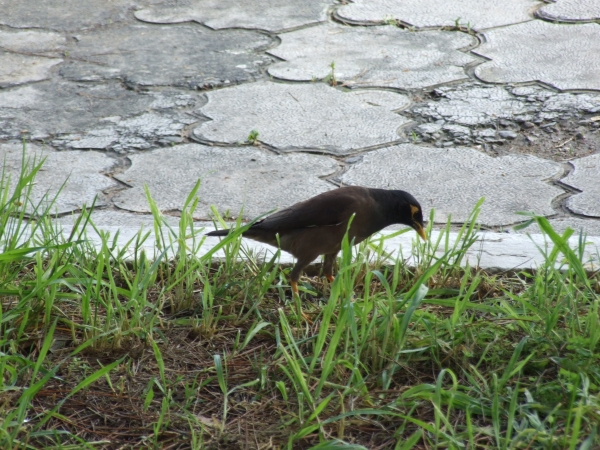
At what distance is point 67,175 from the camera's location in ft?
13.8

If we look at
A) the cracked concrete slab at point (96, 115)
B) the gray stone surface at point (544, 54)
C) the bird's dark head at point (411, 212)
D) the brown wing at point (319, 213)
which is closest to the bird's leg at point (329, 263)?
the brown wing at point (319, 213)

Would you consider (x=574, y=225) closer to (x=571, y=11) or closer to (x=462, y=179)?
(x=462, y=179)

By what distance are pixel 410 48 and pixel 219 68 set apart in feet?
4.76

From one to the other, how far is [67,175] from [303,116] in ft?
4.95

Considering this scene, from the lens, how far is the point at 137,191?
4047 mm

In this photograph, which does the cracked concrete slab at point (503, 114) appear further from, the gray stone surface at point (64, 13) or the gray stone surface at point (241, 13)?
the gray stone surface at point (64, 13)

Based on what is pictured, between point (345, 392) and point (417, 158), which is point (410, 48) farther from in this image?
point (345, 392)

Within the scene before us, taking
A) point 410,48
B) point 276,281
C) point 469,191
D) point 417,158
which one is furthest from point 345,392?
point 410,48

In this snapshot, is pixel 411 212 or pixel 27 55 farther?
pixel 27 55

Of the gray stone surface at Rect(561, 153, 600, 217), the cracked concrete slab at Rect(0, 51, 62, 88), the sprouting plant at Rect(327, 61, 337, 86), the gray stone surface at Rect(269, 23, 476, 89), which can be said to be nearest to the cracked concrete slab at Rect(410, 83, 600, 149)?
the gray stone surface at Rect(561, 153, 600, 217)

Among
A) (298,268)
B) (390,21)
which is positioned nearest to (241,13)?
(390,21)

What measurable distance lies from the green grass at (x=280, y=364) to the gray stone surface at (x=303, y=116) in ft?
6.36

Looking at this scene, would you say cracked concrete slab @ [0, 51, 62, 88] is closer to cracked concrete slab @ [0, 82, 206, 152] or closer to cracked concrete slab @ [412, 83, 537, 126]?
cracked concrete slab @ [0, 82, 206, 152]

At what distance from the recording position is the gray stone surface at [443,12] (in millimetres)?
6409
